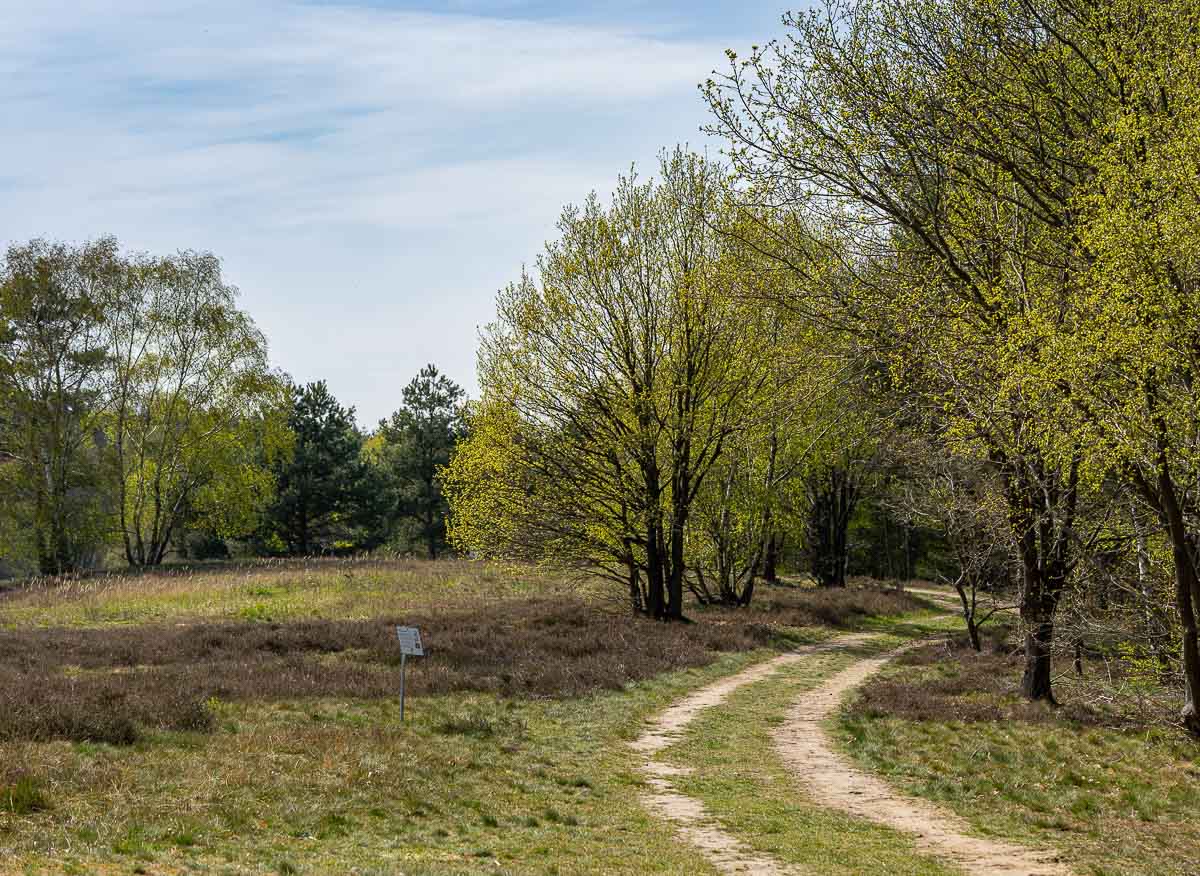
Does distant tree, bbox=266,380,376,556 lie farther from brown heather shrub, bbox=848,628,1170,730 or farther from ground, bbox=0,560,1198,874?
brown heather shrub, bbox=848,628,1170,730

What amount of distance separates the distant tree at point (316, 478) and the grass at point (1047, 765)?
1867 inches

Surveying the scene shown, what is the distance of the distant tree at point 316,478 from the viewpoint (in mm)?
64062

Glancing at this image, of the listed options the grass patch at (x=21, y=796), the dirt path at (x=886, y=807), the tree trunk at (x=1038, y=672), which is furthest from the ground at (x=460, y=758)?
the tree trunk at (x=1038, y=672)

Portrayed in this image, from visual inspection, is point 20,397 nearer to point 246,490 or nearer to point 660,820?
point 246,490

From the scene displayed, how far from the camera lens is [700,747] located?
16344mm

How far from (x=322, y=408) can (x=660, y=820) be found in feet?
193

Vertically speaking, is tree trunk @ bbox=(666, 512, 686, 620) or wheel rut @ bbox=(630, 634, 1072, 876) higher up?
tree trunk @ bbox=(666, 512, 686, 620)

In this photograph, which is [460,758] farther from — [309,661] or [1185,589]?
[1185,589]

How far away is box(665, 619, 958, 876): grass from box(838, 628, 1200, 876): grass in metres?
1.43

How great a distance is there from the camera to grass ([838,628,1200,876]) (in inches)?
453

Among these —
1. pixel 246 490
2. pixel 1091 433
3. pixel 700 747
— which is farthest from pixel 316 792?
pixel 246 490

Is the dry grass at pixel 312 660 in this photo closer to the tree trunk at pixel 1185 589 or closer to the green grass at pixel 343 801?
the green grass at pixel 343 801

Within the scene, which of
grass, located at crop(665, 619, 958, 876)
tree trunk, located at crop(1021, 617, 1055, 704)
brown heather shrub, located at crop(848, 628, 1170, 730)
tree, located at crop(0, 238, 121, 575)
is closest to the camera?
grass, located at crop(665, 619, 958, 876)

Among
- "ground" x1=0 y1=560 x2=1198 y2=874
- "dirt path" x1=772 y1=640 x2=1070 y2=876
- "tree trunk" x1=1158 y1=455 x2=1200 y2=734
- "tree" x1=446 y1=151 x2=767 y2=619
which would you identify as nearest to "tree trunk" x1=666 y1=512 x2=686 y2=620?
"tree" x1=446 y1=151 x2=767 y2=619
